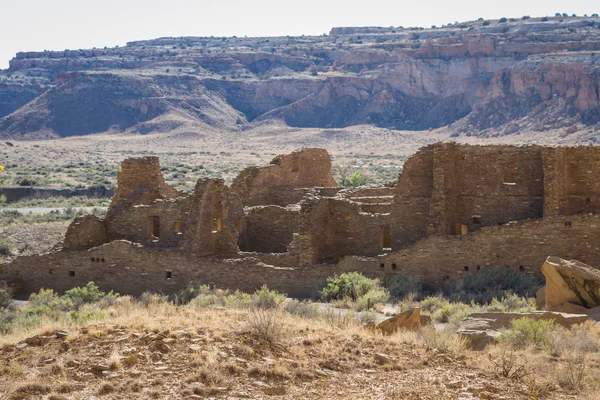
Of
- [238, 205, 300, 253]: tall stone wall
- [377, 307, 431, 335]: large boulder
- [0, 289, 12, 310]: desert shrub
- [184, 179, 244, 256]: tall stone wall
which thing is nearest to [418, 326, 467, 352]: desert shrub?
[377, 307, 431, 335]: large boulder

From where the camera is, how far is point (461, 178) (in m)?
23.3

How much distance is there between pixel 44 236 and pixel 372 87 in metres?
84.4

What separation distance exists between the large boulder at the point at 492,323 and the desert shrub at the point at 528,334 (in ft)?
0.82

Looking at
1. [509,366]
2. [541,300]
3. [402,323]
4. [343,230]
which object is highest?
[509,366]

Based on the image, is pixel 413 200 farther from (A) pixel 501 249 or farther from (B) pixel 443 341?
(B) pixel 443 341

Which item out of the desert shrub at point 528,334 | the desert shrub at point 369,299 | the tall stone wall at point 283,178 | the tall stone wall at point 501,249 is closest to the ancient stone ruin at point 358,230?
the tall stone wall at point 501,249

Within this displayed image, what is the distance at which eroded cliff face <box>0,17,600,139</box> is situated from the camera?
95062mm

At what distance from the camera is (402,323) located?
47.6ft

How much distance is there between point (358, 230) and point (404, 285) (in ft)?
11.0

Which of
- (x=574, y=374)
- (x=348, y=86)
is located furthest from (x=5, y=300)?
(x=348, y=86)

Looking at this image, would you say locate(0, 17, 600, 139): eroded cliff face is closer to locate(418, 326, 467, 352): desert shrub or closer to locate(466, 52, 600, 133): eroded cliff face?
locate(466, 52, 600, 133): eroded cliff face

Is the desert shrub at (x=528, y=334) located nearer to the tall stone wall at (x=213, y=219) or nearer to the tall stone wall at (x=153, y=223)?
the tall stone wall at (x=213, y=219)

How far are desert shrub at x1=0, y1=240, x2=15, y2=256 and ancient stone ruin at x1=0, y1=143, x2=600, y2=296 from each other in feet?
22.5

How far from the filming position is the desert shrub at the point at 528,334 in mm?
13055
